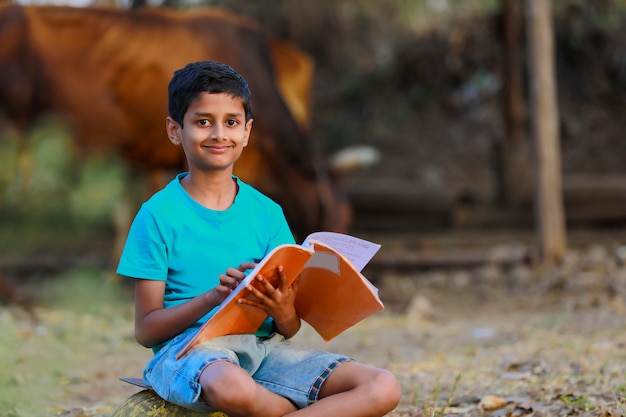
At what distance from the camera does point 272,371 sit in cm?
228

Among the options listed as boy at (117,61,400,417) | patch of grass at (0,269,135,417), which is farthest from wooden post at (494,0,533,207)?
boy at (117,61,400,417)

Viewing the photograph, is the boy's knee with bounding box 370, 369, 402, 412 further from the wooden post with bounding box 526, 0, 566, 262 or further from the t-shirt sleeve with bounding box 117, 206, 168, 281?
the wooden post with bounding box 526, 0, 566, 262

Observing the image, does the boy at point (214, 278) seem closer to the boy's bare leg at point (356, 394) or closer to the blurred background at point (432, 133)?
the boy's bare leg at point (356, 394)

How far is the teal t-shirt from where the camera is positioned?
219 cm

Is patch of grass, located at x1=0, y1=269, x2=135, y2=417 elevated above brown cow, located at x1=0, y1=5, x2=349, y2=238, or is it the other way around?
brown cow, located at x1=0, y1=5, x2=349, y2=238

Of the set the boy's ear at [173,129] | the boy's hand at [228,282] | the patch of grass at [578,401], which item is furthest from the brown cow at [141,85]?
the boy's hand at [228,282]

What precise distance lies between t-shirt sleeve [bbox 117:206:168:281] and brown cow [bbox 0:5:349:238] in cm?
531

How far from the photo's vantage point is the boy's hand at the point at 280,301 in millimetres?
2098

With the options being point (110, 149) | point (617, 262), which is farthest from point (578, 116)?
point (110, 149)

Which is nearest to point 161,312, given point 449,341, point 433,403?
point 433,403

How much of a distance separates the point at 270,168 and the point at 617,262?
3354 mm

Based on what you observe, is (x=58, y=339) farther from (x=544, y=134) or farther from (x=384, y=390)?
(x=544, y=134)

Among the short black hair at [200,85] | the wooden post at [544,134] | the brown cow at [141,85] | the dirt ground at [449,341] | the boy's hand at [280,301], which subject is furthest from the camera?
the wooden post at [544,134]

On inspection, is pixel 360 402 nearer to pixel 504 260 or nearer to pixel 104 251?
pixel 504 260
